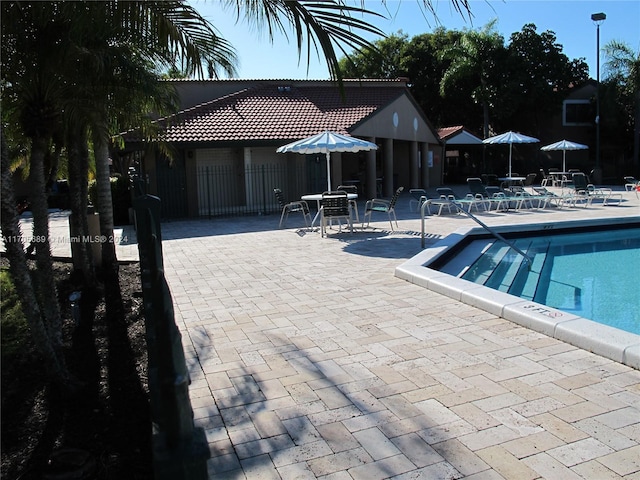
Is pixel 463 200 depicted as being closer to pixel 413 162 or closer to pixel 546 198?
pixel 546 198

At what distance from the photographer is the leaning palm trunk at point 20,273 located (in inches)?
149

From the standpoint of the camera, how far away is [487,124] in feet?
109

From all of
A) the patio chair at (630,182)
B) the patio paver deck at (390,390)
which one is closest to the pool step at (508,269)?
the patio paver deck at (390,390)

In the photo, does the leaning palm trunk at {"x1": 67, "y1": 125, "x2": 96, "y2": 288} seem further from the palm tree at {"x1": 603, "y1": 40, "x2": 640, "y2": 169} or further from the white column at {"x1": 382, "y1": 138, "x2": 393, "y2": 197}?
the palm tree at {"x1": 603, "y1": 40, "x2": 640, "y2": 169}

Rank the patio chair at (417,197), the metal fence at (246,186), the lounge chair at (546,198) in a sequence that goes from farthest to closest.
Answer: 1. the metal fence at (246,186)
2. the lounge chair at (546,198)
3. the patio chair at (417,197)

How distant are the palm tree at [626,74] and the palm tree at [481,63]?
6.11 meters

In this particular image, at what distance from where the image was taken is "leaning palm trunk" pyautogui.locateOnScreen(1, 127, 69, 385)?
149 inches

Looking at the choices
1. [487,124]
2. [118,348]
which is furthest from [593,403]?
[487,124]

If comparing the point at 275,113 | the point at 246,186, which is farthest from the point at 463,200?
the point at 275,113

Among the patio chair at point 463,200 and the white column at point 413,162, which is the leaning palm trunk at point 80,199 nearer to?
A: the patio chair at point 463,200

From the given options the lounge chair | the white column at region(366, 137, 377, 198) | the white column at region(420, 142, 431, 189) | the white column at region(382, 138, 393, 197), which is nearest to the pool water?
the lounge chair

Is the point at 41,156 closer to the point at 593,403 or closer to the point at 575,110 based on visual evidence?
the point at 593,403

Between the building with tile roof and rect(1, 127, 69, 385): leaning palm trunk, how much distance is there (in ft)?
39.1

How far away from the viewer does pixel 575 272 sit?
1020 centimetres
